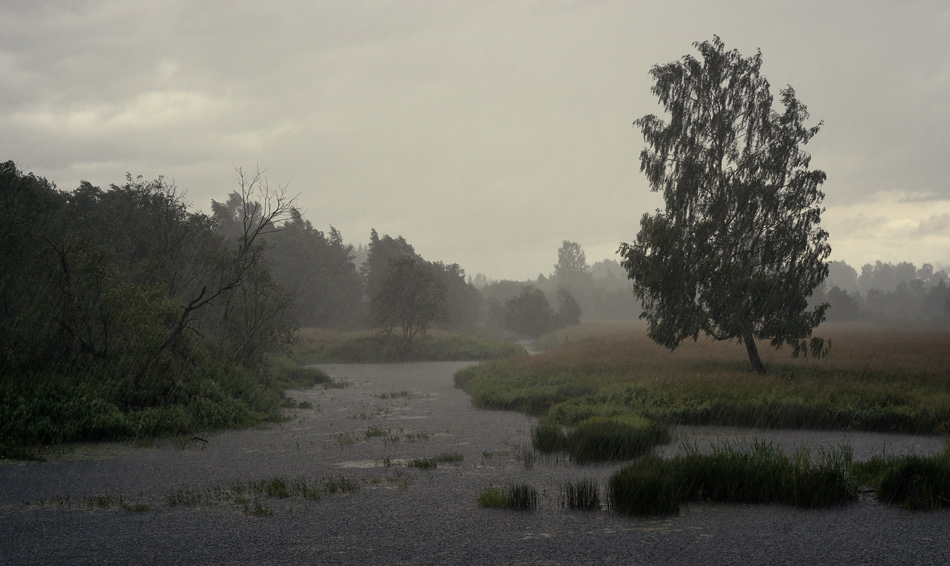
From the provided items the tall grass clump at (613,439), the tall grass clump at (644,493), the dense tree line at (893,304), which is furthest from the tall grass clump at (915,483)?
the dense tree line at (893,304)

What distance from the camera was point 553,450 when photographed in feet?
54.3

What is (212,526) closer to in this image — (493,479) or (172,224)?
(493,479)

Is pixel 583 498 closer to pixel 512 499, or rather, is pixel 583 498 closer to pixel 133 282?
pixel 512 499

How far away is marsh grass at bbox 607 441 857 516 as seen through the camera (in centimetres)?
1075

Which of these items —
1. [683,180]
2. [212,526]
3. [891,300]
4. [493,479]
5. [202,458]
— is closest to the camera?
[212,526]

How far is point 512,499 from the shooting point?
36.3 feet

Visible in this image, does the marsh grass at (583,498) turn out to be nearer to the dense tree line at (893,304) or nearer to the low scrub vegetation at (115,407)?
the low scrub vegetation at (115,407)

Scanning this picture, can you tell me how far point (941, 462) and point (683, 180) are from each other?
64.5ft

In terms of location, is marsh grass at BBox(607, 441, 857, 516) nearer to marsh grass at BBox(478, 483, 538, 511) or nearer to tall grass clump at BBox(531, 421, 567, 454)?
marsh grass at BBox(478, 483, 538, 511)

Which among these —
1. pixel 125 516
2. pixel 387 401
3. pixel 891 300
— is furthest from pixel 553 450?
pixel 891 300

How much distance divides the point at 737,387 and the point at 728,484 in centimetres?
1281

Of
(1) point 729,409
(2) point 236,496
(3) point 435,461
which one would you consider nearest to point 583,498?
(3) point 435,461

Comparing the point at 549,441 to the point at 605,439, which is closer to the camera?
the point at 605,439

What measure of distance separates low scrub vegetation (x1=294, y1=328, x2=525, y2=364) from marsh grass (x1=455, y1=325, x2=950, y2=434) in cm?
2263
